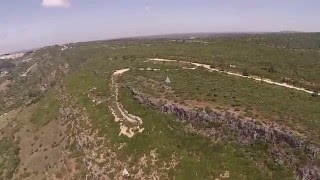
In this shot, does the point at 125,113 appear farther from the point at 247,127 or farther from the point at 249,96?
the point at 247,127

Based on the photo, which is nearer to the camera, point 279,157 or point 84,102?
point 279,157

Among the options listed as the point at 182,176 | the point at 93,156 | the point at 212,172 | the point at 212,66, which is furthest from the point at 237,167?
the point at 212,66

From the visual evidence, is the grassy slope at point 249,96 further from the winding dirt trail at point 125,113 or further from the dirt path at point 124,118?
the dirt path at point 124,118

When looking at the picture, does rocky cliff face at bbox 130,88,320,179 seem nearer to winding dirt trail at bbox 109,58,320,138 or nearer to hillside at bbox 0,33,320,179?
hillside at bbox 0,33,320,179

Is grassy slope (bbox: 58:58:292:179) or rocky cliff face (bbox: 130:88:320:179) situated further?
grassy slope (bbox: 58:58:292:179)

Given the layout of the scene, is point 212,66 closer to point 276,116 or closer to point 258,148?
point 276,116

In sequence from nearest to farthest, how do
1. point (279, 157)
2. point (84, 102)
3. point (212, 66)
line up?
1. point (279, 157)
2. point (84, 102)
3. point (212, 66)

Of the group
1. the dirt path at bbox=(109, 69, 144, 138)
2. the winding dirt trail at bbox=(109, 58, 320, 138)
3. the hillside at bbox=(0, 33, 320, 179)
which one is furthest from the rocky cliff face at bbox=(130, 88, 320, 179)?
the winding dirt trail at bbox=(109, 58, 320, 138)

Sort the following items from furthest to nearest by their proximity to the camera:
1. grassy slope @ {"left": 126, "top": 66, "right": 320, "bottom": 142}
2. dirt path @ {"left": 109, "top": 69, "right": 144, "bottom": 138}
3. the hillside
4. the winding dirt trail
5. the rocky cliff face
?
the winding dirt trail → dirt path @ {"left": 109, "top": 69, "right": 144, "bottom": 138} → grassy slope @ {"left": 126, "top": 66, "right": 320, "bottom": 142} → the hillside → the rocky cliff face

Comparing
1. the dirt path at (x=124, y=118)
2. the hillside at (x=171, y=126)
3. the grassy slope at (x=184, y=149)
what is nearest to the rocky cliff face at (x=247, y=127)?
the hillside at (x=171, y=126)
